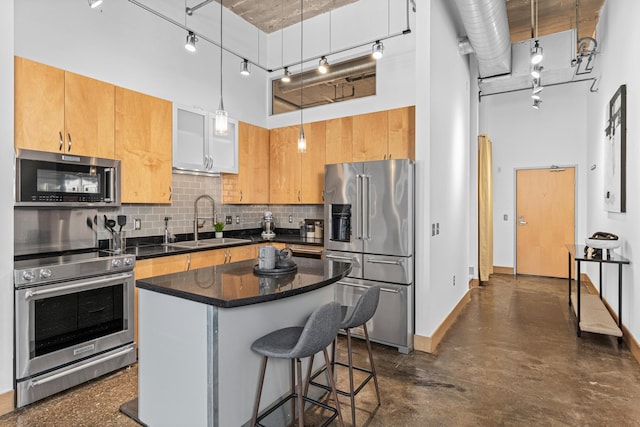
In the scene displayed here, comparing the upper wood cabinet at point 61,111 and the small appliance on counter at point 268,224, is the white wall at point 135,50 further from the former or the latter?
the small appliance on counter at point 268,224

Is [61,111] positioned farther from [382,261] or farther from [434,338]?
[434,338]

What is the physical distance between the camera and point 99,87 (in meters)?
3.18

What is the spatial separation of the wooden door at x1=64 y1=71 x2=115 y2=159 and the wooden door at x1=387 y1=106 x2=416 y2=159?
2914 millimetres

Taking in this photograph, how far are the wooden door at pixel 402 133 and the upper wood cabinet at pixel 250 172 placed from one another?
1925 mm

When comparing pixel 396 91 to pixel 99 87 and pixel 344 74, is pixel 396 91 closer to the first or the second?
pixel 344 74

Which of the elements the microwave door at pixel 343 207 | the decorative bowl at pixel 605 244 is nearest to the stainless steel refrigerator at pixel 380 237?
the microwave door at pixel 343 207

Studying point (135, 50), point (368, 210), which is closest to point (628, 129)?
point (368, 210)

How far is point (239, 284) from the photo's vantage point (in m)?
2.00

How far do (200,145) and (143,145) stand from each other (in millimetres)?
772

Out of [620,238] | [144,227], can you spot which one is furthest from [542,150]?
[144,227]

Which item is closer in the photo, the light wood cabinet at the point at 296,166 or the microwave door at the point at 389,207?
the microwave door at the point at 389,207

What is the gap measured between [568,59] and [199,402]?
22.2ft

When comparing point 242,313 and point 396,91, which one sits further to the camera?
point 396,91

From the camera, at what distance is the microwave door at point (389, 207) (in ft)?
11.2
